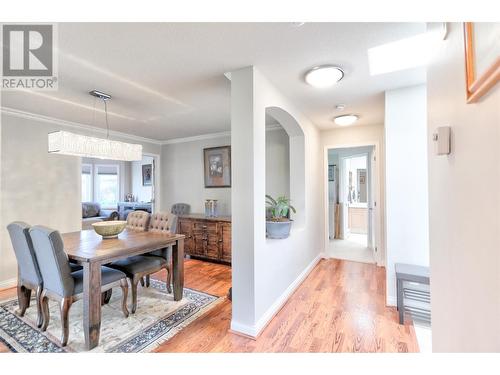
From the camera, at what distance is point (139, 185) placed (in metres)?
8.07

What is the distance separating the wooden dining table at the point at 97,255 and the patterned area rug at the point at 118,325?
0.55ft

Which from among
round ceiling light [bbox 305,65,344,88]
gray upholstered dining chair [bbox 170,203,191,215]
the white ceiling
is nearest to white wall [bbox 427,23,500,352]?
the white ceiling

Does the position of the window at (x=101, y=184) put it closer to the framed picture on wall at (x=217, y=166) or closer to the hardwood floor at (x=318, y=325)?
the framed picture on wall at (x=217, y=166)

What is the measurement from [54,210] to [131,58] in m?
2.88

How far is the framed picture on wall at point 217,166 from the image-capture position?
4.49 m

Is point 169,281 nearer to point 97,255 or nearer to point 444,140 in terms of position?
point 97,255

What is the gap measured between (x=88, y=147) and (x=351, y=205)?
257 inches

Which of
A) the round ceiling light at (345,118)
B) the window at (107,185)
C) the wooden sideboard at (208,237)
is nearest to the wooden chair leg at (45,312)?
the wooden sideboard at (208,237)

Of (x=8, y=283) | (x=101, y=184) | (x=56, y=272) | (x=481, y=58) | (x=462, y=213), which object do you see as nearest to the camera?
(x=481, y=58)

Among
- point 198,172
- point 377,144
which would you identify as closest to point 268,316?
point 377,144

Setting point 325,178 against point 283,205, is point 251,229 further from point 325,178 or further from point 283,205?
point 325,178
